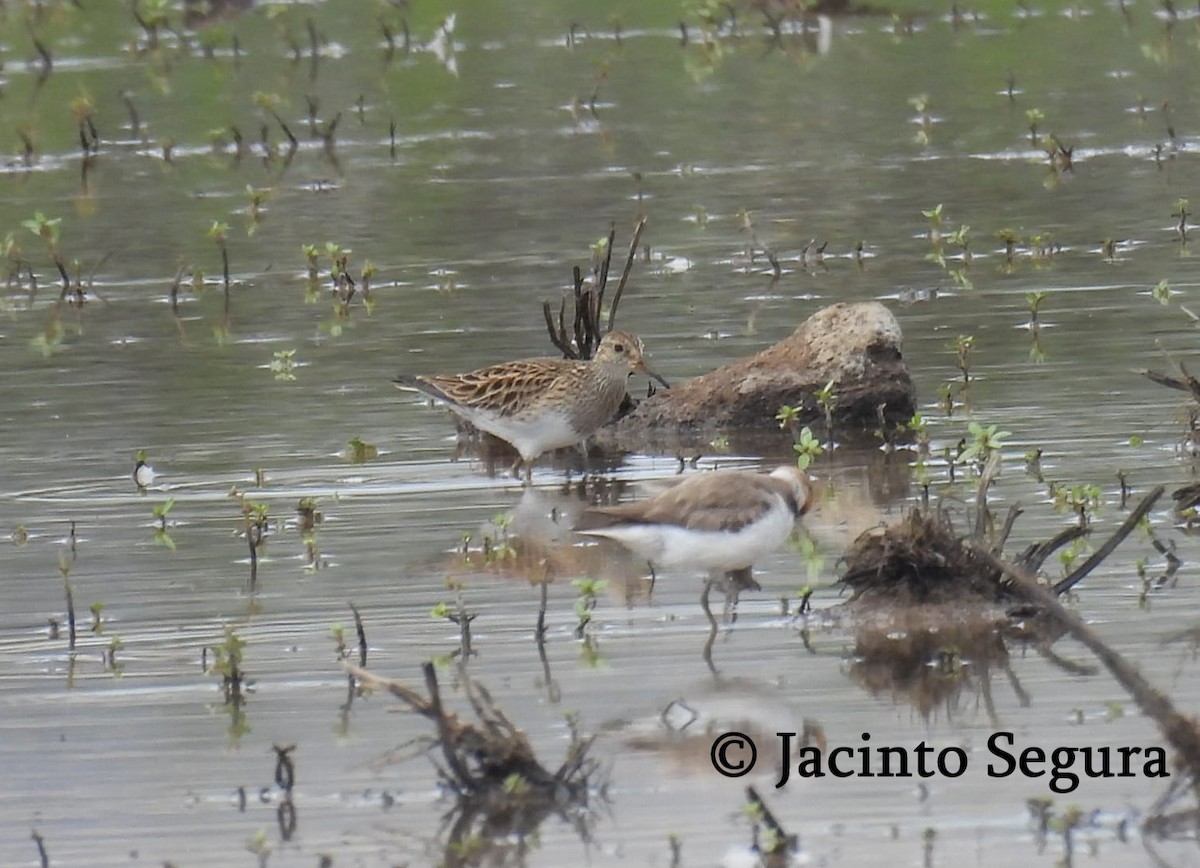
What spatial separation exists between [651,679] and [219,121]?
60.5 feet

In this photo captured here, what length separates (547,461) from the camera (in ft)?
40.1

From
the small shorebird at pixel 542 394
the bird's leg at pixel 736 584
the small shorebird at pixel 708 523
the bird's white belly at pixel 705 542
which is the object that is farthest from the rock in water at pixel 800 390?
the bird's white belly at pixel 705 542

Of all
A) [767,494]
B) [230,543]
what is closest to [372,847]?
[767,494]

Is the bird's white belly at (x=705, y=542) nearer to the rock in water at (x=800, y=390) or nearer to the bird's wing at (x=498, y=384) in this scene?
the bird's wing at (x=498, y=384)

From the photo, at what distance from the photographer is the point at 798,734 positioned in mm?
7191

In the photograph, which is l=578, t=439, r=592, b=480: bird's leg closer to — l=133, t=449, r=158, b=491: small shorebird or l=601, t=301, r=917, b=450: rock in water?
l=601, t=301, r=917, b=450: rock in water

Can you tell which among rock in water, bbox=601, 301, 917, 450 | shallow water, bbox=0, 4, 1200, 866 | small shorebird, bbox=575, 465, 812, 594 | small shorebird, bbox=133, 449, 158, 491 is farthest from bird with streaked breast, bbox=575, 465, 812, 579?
rock in water, bbox=601, 301, 917, 450

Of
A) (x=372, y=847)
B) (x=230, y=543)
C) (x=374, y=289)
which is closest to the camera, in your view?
(x=372, y=847)

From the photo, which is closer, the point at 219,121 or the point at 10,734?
the point at 10,734

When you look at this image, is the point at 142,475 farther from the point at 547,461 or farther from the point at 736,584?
the point at 736,584

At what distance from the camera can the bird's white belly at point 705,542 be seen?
27.6 feet

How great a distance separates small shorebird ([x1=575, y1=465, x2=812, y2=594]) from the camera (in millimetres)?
8406

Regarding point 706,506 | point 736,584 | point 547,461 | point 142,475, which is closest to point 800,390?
point 547,461

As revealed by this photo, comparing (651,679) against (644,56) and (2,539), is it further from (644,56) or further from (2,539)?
(644,56)
